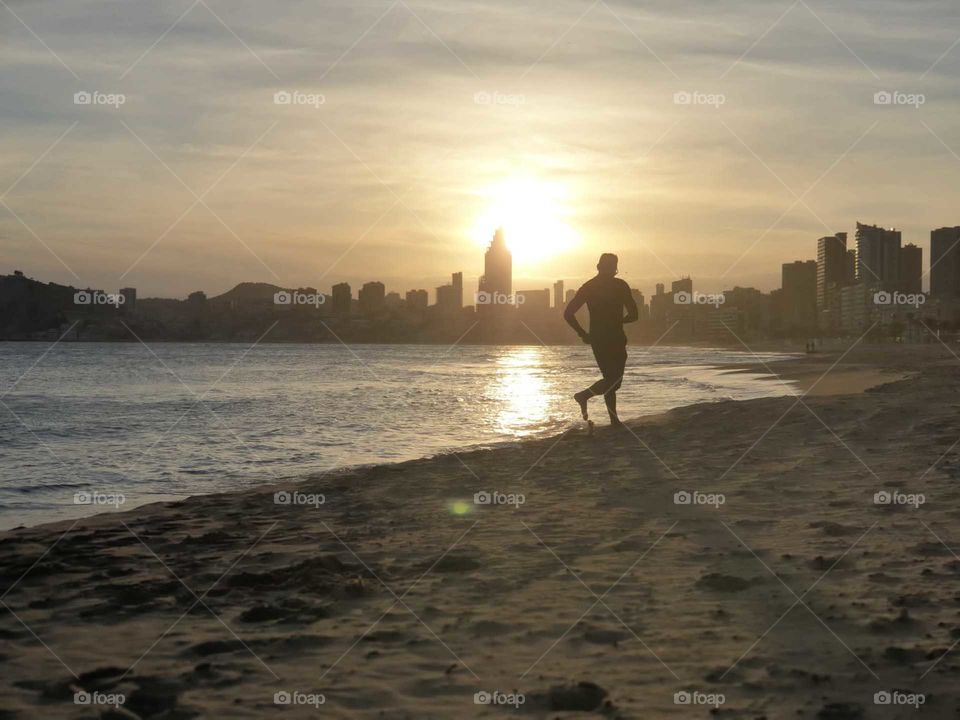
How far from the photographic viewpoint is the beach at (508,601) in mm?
3811

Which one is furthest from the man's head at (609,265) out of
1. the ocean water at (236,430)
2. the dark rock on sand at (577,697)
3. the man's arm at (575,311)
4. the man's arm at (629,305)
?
the dark rock on sand at (577,697)

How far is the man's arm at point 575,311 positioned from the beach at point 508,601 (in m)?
4.44

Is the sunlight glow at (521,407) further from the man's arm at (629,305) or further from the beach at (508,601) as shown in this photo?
the beach at (508,601)

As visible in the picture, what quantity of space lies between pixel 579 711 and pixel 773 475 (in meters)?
6.49

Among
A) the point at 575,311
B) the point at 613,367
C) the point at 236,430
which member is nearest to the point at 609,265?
the point at 575,311

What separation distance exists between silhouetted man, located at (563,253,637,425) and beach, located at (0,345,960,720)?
4.47 meters

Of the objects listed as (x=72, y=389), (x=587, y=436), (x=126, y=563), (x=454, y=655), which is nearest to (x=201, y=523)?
(x=126, y=563)

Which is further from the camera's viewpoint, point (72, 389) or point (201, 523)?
point (72, 389)

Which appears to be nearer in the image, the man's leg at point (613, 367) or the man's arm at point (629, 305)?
the man's arm at point (629, 305)

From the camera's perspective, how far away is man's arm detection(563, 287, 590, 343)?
44.6 feet

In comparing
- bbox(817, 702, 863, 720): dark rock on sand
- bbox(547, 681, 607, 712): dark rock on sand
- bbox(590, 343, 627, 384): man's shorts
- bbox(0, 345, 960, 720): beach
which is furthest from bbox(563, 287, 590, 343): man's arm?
bbox(817, 702, 863, 720): dark rock on sand

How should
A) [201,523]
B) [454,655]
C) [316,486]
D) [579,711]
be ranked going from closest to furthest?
[579,711]
[454,655]
[201,523]
[316,486]

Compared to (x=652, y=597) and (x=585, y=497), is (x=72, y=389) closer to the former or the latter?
(x=585, y=497)

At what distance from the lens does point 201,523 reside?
26.0 feet
